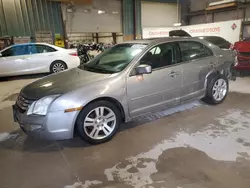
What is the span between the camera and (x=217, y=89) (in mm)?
3834

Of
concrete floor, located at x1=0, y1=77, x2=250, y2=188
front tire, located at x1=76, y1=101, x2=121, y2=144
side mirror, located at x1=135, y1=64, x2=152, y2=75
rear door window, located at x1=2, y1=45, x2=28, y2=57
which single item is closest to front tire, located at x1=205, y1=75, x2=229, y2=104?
concrete floor, located at x1=0, y1=77, x2=250, y2=188

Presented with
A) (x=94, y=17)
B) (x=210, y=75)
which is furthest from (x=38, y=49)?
(x=210, y=75)

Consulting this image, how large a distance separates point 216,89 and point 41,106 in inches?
121

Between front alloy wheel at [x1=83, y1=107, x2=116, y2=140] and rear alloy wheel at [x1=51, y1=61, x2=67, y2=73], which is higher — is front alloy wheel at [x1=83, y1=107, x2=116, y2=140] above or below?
below

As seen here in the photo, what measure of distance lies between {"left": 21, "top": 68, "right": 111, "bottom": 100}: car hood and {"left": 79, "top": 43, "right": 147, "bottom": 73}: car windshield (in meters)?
0.21

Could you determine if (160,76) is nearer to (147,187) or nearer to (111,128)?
(111,128)

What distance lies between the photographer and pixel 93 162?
2291 millimetres

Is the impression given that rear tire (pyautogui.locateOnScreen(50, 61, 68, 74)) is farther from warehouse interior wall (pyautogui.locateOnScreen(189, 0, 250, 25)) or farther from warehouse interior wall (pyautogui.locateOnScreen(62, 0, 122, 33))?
warehouse interior wall (pyautogui.locateOnScreen(189, 0, 250, 25))

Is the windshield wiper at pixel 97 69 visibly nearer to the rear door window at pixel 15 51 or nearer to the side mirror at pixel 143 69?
the side mirror at pixel 143 69

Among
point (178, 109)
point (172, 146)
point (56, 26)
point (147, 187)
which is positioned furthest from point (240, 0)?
point (147, 187)

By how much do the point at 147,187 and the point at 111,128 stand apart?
1.02m

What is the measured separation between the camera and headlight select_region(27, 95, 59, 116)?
7.70 feet

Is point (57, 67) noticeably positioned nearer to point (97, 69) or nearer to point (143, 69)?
point (97, 69)

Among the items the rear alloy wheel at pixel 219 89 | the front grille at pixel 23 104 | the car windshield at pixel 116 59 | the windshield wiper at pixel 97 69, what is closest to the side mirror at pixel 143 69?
the car windshield at pixel 116 59
